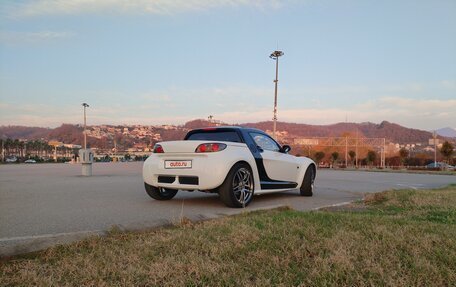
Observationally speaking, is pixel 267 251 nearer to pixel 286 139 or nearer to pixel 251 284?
pixel 251 284

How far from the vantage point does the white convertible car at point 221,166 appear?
266 inches

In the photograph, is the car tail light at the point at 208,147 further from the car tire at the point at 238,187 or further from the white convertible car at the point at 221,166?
the car tire at the point at 238,187

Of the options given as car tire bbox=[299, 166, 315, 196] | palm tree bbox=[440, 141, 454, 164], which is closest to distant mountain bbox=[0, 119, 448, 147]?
palm tree bbox=[440, 141, 454, 164]

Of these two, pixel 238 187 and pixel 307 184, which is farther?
pixel 307 184

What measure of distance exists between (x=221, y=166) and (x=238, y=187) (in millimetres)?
630

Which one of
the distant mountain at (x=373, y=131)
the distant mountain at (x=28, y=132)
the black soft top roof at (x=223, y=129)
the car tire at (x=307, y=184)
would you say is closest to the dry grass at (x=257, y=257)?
the black soft top roof at (x=223, y=129)

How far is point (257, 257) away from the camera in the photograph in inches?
125

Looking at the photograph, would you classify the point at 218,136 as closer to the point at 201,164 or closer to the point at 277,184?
the point at 201,164

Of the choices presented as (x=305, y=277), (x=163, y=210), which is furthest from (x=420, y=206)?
(x=305, y=277)

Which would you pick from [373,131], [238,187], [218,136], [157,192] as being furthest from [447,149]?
[373,131]

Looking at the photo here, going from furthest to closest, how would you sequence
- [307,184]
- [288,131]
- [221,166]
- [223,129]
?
1. [288,131]
2. [307,184]
3. [223,129]
4. [221,166]

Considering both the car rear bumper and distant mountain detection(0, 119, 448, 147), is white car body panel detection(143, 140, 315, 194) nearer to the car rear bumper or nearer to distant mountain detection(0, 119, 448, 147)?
the car rear bumper

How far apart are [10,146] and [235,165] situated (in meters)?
104

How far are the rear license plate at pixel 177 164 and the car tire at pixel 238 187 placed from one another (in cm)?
69
